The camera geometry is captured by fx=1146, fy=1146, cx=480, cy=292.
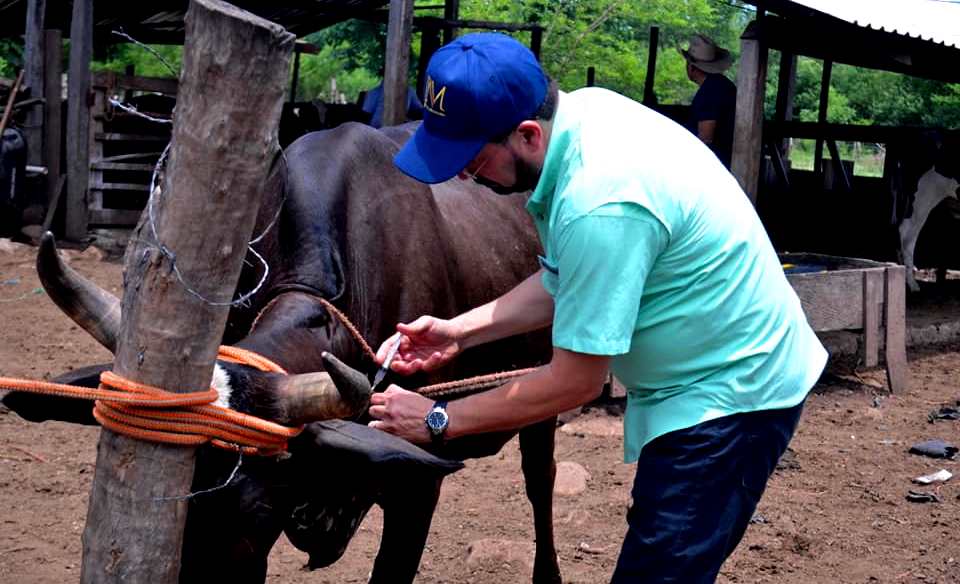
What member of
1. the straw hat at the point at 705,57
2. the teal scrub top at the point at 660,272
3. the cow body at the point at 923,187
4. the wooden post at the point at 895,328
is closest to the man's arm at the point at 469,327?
the teal scrub top at the point at 660,272

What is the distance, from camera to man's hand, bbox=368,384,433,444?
2725 mm

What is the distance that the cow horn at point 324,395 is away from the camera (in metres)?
2.44

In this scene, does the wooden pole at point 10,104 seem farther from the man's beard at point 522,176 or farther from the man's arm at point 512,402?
the man's beard at point 522,176

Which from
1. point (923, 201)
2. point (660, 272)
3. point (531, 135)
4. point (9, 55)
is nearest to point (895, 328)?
point (923, 201)

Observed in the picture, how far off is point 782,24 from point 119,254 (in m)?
6.80

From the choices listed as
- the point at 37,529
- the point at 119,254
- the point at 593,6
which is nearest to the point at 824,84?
the point at 593,6

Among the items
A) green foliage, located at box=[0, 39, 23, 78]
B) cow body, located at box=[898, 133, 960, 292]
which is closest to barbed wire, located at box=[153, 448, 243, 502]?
cow body, located at box=[898, 133, 960, 292]

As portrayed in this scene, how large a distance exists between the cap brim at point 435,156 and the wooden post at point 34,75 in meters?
10.3

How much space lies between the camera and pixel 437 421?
270 cm

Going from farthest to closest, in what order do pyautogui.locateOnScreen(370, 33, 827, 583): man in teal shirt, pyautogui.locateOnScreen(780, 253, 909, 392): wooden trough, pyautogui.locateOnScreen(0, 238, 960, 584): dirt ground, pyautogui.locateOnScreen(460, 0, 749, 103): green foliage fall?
1. pyautogui.locateOnScreen(460, 0, 749, 103): green foliage
2. pyautogui.locateOnScreen(780, 253, 909, 392): wooden trough
3. pyautogui.locateOnScreen(0, 238, 960, 584): dirt ground
4. pyautogui.locateOnScreen(370, 33, 827, 583): man in teal shirt

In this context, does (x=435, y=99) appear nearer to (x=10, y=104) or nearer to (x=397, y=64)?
(x=397, y=64)

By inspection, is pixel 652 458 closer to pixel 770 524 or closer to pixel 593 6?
pixel 770 524

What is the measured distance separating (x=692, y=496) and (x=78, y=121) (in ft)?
34.4

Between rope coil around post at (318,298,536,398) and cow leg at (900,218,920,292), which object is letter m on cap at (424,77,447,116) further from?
cow leg at (900,218,920,292)
